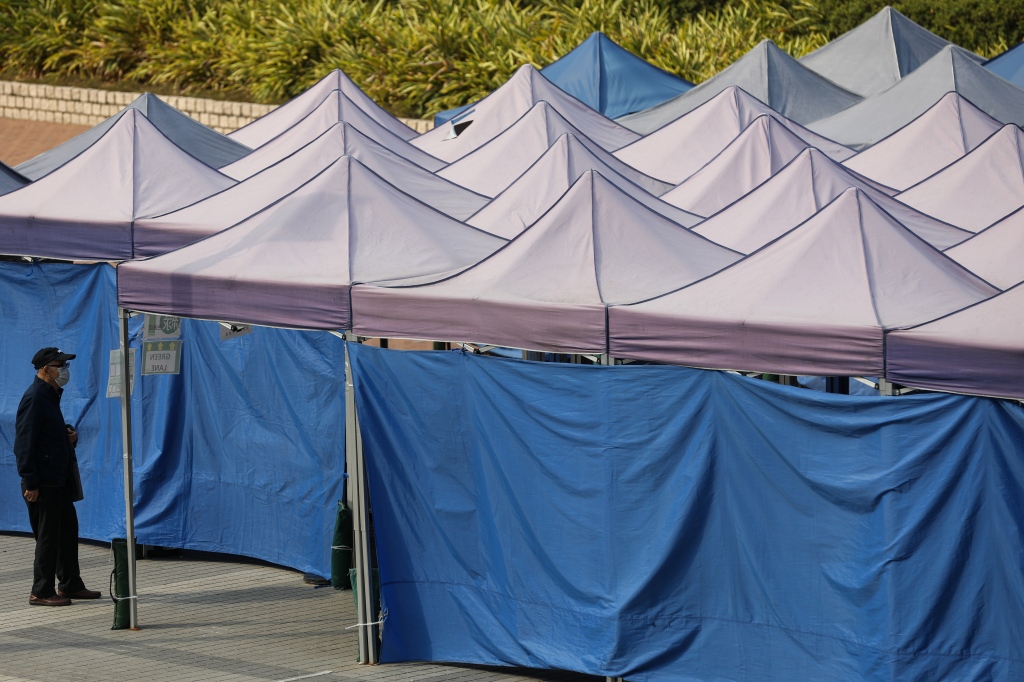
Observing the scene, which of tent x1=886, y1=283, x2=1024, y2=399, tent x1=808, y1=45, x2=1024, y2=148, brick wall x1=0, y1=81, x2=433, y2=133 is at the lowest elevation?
tent x1=886, y1=283, x2=1024, y2=399

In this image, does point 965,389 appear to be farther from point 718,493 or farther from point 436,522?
point 436,522

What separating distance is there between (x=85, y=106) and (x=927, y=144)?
63.1 ft

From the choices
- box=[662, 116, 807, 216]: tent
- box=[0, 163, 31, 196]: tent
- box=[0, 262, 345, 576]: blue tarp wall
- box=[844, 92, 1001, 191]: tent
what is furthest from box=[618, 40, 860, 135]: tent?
box=[0, 262, 345, 576]: blue tarp wall

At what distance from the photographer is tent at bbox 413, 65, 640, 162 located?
Result: 16828 millimetres

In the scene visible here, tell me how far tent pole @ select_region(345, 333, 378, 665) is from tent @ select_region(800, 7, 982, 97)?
45.5ft

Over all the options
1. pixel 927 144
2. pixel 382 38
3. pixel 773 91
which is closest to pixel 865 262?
pixel 927 144

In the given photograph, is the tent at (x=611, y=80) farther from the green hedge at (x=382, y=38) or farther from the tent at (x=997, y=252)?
the tent at (x=997, y=252)

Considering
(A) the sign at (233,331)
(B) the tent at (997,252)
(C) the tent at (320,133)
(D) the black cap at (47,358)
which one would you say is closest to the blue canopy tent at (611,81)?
(C) the tent at (320,133)

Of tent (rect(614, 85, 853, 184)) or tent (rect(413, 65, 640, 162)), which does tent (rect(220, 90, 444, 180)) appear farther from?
tent (rect(614, 85, 853, 184))

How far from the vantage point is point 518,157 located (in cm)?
1488

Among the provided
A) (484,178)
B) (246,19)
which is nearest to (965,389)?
(484,178)

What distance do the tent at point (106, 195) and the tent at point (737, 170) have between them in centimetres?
412

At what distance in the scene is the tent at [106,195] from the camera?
11.5 meters

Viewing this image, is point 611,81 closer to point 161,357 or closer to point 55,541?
point 161,357
